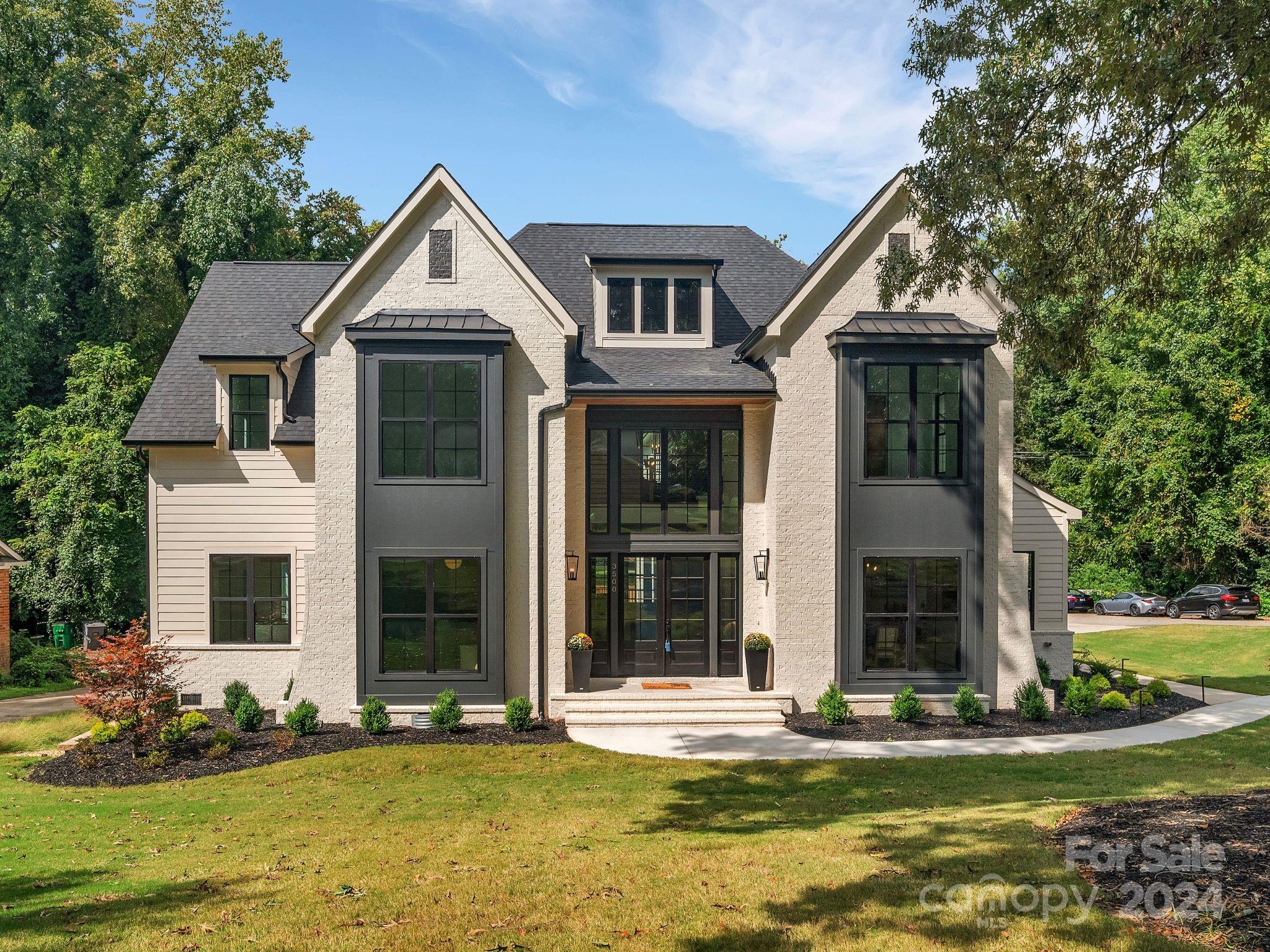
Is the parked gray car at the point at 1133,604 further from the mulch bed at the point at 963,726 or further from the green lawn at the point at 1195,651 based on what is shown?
the mulch bed at the point at 963,726

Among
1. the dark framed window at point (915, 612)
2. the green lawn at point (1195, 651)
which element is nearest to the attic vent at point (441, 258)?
the dark framed window at point (915, 612)

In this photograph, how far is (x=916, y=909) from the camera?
21.1ft

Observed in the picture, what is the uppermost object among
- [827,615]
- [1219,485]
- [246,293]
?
[246,293]

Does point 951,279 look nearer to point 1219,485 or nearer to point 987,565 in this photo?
point 987,565

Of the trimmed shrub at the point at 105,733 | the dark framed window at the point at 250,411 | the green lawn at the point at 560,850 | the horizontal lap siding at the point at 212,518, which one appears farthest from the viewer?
the dark framed window at the point at 250,411

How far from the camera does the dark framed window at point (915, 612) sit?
15891 millimetres

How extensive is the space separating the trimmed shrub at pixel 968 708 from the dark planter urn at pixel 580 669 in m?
6.98

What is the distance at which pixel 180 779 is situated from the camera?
499 inches

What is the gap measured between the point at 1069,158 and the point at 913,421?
21.0 ft

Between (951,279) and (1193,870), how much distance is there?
294 inches

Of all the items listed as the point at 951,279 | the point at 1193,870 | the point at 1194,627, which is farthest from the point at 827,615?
the point at 1194,627

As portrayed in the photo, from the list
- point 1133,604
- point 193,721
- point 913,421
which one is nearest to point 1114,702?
point 913,421

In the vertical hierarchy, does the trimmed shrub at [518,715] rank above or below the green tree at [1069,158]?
below

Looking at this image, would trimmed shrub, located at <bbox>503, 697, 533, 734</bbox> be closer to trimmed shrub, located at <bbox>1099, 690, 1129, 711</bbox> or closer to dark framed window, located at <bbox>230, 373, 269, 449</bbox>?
dark framed window, located at <bbox>230, 373, 269, 449</bbox>
